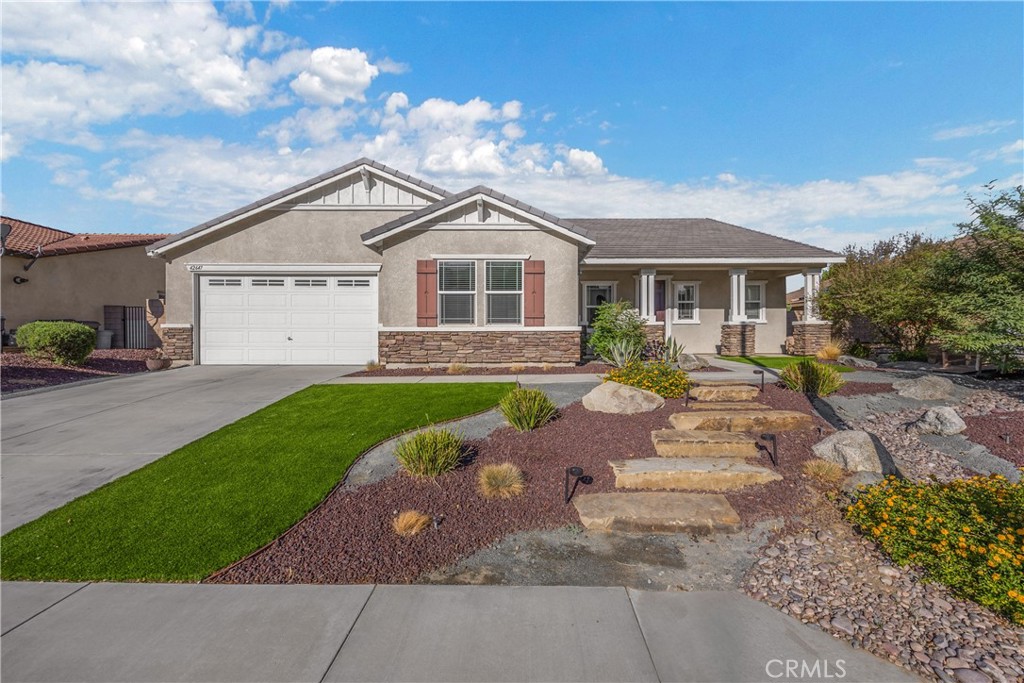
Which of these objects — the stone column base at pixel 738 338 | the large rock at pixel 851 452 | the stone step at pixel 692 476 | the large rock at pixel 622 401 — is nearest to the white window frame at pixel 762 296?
the stone column base at pixel 738 338

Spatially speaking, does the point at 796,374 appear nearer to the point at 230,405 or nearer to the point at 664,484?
the point at 664,484

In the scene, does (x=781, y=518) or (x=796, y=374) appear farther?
(x=796, y=374)

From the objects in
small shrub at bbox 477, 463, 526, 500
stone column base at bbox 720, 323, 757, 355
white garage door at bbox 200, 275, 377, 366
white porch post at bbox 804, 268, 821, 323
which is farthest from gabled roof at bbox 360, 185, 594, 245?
white porch post at bbox 804, 268, 821, 323

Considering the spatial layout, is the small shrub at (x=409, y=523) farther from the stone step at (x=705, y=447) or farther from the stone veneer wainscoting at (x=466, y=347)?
the stone veneer wainscoting at (x=466, y=347)

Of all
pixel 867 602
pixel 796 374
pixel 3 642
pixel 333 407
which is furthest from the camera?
pixel 796 374

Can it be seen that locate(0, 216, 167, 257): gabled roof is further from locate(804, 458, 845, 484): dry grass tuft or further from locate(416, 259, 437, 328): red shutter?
locate(804, 458, 845, 484): dry grass tuft

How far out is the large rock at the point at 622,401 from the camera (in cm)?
689

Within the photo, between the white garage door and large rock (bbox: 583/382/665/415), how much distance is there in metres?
8.52

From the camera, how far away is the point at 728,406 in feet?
23.3

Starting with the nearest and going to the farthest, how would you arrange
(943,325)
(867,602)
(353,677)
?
1. (353,677)
2. (867,602)
3. (943,325)

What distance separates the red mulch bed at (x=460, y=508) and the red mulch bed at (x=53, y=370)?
10.3 m

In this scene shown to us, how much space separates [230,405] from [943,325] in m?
17.7

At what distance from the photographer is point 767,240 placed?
55.2 feet

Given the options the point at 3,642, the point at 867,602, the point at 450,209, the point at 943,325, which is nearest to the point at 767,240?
the point at 943,325
